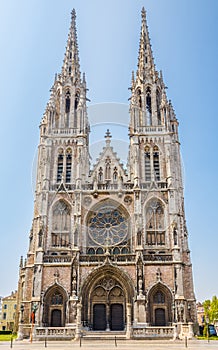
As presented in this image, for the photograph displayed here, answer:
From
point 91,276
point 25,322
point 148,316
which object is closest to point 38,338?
point 25,322

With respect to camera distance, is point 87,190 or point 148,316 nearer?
point 148,316

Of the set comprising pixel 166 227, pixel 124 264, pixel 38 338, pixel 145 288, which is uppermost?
pixel 166 227

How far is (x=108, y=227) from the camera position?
3444cm

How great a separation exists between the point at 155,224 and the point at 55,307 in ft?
37.1

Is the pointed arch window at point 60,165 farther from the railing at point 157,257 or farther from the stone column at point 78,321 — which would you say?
the stone column at point 78,321

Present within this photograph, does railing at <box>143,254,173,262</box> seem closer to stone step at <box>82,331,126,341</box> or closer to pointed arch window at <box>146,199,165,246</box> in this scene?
pointed arch window at <box>146,199,165,246</box>

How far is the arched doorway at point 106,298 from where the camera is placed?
30.7 m

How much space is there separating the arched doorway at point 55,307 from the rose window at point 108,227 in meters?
5.41

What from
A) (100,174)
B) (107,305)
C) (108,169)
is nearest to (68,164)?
(100,174)

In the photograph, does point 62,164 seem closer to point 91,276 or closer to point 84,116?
point 84,116

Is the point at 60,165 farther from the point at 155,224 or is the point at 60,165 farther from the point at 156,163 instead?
the point at 155,224

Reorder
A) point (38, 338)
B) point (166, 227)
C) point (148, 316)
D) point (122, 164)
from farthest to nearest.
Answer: point (122, 164) < point (166, 227) < point (148, 316) < point (38, 338)

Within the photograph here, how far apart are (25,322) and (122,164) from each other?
17057mm

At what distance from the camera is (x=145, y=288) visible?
101 feet
